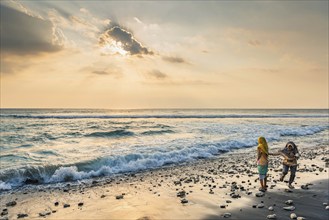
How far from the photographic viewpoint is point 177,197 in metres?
12.0

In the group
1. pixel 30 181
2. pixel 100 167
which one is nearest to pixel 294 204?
pixel 100 167

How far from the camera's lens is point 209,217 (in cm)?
954

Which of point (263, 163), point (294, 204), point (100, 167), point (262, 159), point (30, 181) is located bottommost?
point (30, 181)

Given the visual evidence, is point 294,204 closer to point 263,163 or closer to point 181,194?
point 263,163

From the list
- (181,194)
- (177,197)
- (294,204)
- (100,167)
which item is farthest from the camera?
(100,167)

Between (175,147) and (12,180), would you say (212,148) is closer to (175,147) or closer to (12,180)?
(175,147)

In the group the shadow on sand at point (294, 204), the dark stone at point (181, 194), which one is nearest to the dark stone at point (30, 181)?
the dark stone at point (181, 194)

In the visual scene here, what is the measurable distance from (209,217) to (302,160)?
533 inches

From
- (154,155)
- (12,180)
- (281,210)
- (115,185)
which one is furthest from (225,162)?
(12,180)

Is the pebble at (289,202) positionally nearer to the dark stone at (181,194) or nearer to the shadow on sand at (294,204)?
the shadow on sand at (294,204)

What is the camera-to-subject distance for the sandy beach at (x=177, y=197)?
32.8 ft

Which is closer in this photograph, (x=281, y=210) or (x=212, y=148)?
(x=281, y=210)

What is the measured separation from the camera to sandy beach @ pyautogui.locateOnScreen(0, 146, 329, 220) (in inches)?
394

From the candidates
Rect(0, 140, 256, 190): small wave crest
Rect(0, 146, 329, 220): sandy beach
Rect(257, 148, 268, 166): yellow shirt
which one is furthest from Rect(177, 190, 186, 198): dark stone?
Rect(0, 140, 256, 190): small wave crest
